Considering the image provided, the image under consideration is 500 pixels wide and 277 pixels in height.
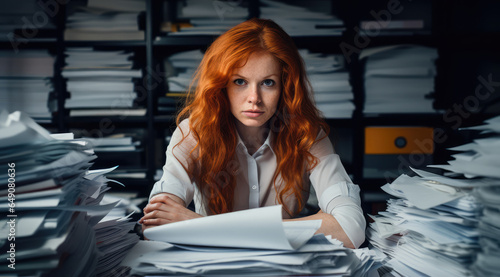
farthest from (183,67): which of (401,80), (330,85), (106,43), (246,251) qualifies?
(246,251)

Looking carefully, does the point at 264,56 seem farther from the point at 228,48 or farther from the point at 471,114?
the point at 471,114

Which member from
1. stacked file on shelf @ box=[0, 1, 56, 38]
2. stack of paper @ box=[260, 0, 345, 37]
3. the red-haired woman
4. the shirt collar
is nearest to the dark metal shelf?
stacked file on shelf @ box=[0, 1, 56, 38]

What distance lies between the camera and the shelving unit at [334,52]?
6.28 feet

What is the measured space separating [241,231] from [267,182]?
924mm

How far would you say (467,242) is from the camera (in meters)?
0.40

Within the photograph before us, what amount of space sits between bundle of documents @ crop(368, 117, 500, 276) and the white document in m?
0.15

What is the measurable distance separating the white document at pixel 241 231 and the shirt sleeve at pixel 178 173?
649 mm

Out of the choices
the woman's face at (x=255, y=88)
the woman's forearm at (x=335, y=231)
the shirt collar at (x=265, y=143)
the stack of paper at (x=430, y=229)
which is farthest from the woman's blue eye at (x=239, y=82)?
the stack of paper at (x=430, y=229)

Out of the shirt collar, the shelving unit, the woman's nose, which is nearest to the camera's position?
the woman's nose

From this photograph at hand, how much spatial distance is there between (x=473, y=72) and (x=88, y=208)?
7.87ft

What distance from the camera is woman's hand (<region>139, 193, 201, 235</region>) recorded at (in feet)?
2.96

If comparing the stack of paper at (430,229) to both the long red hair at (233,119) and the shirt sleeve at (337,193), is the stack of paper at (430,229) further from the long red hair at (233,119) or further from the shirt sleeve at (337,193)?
the long red hair at (233,119)

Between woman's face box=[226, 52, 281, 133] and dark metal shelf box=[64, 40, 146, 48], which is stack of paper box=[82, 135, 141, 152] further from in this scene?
woman's face box=[226, 52, 281, 133]

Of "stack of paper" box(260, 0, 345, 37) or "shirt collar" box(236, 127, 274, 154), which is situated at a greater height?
"stack of paper" box(260, 0, 345, 37)
